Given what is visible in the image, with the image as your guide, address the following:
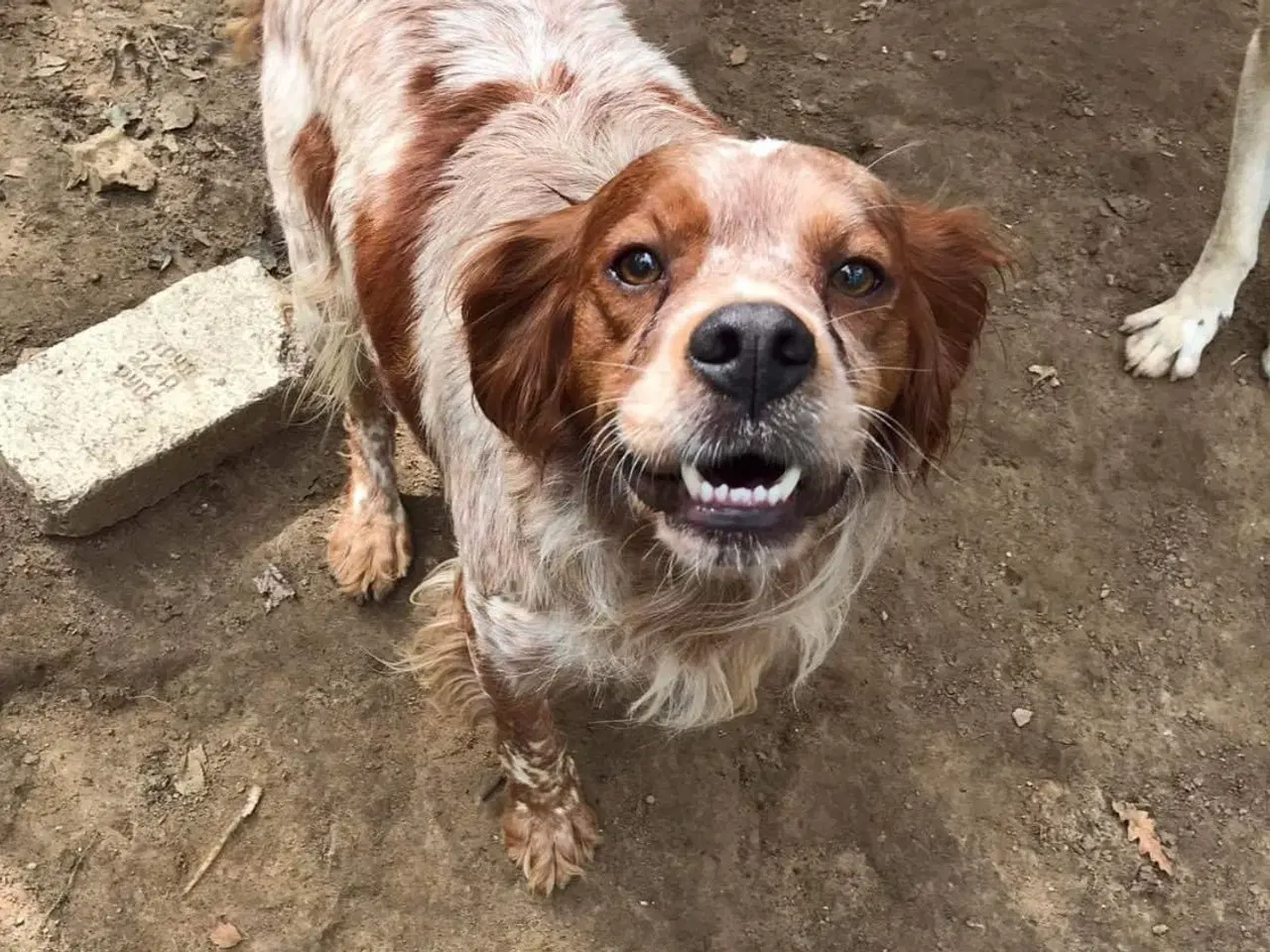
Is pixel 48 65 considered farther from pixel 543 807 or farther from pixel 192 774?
pixel 543 807

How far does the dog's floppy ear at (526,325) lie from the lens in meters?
2.02

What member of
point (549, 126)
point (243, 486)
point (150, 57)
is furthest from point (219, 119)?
point (549, 126)

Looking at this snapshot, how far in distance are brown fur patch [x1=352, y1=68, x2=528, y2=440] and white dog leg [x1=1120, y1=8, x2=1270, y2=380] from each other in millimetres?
2395

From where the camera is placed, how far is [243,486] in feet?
11.5

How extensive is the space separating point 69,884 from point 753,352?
91.3 inches

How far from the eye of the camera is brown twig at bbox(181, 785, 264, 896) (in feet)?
9.65

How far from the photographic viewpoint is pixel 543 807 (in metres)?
2.95

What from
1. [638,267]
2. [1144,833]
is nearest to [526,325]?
[638,267]

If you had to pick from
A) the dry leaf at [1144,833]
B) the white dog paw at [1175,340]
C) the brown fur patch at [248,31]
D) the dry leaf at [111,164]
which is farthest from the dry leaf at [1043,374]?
the dry leaf at [111,164]

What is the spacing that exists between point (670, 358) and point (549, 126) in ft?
3.14

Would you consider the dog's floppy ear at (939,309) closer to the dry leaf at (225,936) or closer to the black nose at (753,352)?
the black nose at (753,352)

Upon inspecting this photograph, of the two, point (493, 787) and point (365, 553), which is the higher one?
point (365, 553)

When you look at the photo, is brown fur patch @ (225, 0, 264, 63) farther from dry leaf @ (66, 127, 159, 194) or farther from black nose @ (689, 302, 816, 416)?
black nose @ (689, 302, 816, 416)

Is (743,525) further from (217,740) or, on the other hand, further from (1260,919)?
(1260,919)
